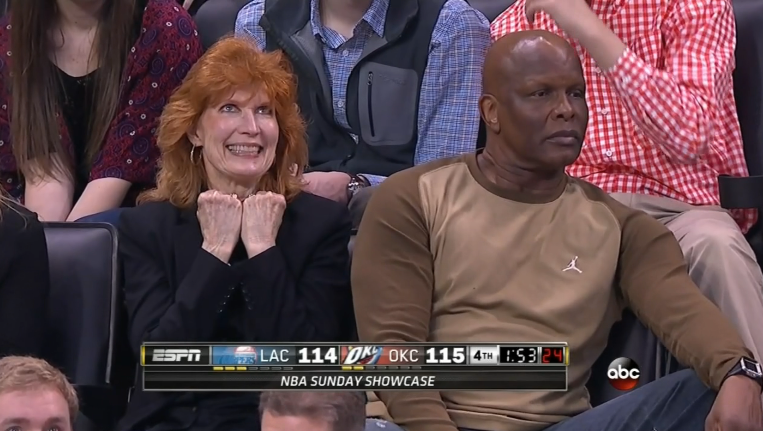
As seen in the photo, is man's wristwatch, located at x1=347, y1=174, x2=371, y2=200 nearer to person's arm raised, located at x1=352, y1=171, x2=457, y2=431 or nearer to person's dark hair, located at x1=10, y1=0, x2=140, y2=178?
person's arm raised, located at x1=352, y1=171, x2=457, y2=431

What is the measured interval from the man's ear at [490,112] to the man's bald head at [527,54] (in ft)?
0.07

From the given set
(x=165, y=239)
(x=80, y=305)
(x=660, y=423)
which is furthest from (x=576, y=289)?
(x=80, y=305)

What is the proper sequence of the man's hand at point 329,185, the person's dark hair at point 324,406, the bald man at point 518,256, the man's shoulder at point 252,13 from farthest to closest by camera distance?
1. the man's shoulder at point 252,13
2. the man's hand at point 329,185
3. the bald man at point 518,256
4. the person's dark hair at point 324,406

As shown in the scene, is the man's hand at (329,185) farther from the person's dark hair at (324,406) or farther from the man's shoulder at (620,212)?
the person's dark hair at (324,406)

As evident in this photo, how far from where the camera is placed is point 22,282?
1974 millimetres

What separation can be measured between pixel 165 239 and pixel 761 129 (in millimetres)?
1099

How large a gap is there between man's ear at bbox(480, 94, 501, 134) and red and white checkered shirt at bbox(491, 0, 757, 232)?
0.93 feet

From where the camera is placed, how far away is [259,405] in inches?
69.0

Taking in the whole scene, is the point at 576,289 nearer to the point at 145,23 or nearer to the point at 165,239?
the point at 165,239

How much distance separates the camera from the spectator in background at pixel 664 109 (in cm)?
Result: 212

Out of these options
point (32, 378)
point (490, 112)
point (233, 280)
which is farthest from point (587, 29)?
point (32, 378)

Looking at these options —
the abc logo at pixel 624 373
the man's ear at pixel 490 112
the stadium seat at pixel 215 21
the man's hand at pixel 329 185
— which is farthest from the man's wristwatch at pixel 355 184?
the abc logo at pixel 624 373

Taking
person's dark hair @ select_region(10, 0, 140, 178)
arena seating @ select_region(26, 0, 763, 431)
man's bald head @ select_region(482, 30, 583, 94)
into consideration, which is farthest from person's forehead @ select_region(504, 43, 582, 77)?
person's dark hair @ select_region(10, 0, 140, 178)

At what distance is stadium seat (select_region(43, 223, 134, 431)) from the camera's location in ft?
6.80
